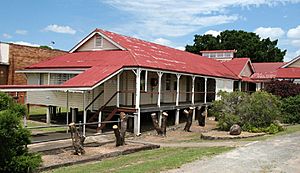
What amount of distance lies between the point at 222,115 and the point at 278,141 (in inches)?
242

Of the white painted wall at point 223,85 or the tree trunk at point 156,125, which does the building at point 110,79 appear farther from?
the white painted wall at point 223,85

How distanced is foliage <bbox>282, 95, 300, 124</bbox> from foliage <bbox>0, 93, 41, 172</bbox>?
67.5 ft

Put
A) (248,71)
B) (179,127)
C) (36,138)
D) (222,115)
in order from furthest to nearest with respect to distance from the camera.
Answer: (248,71)
(179,127)
(222,115)
(36,138)

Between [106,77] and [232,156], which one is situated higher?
[106,77]

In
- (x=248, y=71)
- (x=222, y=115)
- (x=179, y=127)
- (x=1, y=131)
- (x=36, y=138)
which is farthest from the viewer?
(x=248, y=71)

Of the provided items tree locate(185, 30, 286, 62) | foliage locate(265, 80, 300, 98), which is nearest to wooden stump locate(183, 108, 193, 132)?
foliage locate(265, 80, 300, 98)

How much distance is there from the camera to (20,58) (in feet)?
105

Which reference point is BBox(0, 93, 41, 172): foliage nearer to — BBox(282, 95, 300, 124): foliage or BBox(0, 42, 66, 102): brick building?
BBox(0, 42, 66, 102): brick building

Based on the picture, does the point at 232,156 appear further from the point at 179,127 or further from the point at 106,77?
the point at 179,127

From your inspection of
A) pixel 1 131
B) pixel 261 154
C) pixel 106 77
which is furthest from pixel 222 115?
pixel 1 131

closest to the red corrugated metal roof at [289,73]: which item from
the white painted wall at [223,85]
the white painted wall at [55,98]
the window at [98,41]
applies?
the white painted wall at [223,85]

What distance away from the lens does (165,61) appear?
25.5 meters

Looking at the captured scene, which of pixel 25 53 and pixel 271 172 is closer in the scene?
pixel 271 172

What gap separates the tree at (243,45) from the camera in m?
67.6
